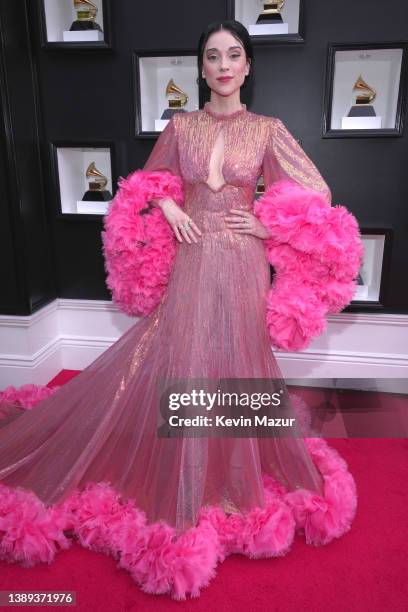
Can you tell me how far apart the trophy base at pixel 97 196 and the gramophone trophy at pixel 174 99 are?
1.65 ft

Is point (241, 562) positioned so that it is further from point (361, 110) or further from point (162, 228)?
point (361, 110)

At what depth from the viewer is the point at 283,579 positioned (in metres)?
1.54

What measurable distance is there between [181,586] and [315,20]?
237 cm

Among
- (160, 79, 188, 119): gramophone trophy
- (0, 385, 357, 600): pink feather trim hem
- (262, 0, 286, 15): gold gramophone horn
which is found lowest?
(0, 385, 357, 600): pink feather trim hem

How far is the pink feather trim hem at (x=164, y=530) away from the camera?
1471 millimetres

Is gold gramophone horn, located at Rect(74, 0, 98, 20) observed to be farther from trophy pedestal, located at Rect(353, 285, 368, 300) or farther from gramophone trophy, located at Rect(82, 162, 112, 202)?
trophy pedestal, located at Rect(353, 285, 368, 300)

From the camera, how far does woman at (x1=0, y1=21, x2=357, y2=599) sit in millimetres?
1573

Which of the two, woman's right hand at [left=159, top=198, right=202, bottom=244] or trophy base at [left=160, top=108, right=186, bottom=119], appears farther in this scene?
trophy base at [left=160, top=108, right=186, bottom=119]

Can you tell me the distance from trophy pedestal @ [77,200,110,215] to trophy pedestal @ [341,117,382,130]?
128 cm

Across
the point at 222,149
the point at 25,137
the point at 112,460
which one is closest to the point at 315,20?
the point at 222,149

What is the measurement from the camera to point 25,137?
247 centimetres

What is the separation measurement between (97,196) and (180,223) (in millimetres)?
1170

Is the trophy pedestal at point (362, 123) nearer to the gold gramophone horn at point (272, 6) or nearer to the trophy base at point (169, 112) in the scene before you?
the gold gramophone horn at point (272, 6)

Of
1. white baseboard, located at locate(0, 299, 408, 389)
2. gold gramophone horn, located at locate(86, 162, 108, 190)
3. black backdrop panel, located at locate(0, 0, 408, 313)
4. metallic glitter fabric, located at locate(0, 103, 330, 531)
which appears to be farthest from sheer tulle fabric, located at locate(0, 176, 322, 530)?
gold gramophone horn, located at locate(86, 162, 108, 190)
